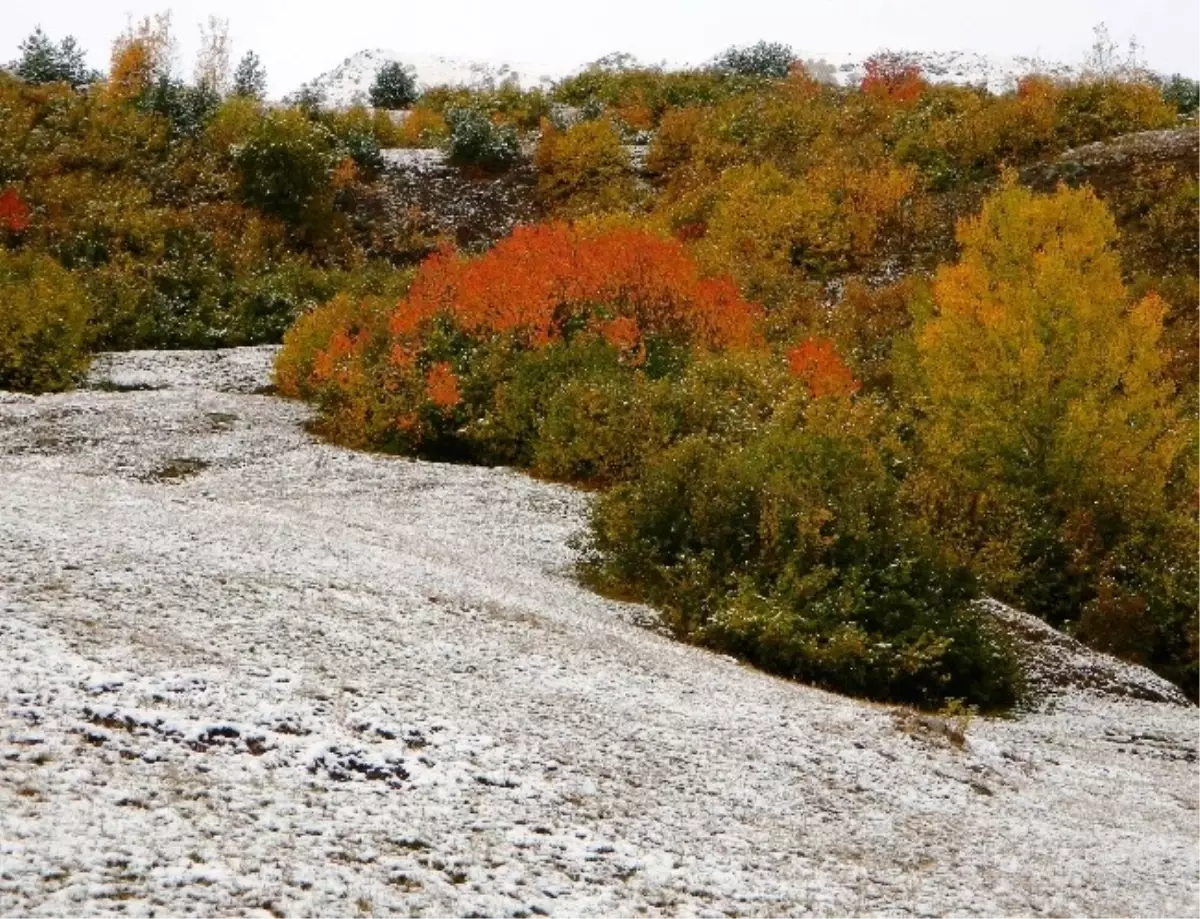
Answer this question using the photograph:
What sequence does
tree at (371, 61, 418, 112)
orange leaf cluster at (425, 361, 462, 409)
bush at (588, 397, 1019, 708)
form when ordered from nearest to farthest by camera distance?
bush at (588, 397, 1019, 708)
orange leaf cluster at (425, 361, 462, 409)
tree at (371, 61, 418, 112)

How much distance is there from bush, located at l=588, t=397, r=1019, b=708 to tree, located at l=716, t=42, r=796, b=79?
62584 millimetres

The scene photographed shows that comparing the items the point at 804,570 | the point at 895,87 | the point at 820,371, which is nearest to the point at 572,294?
the point at 820,371

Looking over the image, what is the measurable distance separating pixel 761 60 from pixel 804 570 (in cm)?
6687

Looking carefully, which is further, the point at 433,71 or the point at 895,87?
the point at 433,71

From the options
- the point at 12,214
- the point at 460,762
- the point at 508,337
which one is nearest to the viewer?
the point at 460,762

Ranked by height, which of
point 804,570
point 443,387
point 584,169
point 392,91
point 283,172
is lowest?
point 804,570

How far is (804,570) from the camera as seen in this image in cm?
1284

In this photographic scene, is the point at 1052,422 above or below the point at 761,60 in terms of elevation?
below

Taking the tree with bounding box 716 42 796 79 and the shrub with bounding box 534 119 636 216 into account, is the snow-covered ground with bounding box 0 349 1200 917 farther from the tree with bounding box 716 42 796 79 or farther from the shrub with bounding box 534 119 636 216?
the tree with bounding box 716 42 796 79

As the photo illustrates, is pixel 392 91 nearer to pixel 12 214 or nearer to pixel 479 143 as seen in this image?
pixel 479 143

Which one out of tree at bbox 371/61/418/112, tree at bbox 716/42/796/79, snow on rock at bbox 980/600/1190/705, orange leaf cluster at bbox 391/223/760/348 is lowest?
snow on rock at bbox 980/600/1190/705

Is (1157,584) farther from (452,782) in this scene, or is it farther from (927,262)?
(927,262)

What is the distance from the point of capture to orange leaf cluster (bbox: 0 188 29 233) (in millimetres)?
35188

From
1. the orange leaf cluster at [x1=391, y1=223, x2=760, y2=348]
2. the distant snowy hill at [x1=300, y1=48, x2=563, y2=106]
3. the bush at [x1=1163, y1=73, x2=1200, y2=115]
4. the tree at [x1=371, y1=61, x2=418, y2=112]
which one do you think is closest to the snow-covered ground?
the orange leaf cluster at [x1=391, y1=223, x2=760, y2=348]
